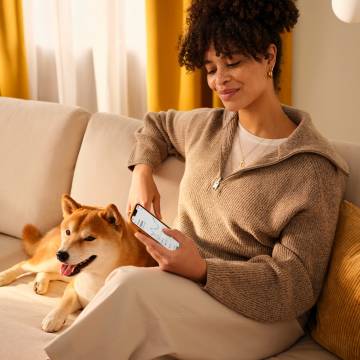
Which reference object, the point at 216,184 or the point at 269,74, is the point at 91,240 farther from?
the point at 269,74

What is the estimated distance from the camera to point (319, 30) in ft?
6.92

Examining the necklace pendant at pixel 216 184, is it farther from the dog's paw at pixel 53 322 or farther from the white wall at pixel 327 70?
the white wall at pixel 327 70

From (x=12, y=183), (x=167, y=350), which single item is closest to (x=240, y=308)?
(x=167, y=350)

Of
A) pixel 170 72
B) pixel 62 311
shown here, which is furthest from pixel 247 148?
pixel 170 72

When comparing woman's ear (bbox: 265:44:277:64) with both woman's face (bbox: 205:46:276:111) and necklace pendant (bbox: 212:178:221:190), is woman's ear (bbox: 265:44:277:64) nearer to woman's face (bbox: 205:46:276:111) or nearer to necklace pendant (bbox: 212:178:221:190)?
woman's face (bbox: 205:46:276:111)

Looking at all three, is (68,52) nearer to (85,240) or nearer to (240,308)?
(85,240)

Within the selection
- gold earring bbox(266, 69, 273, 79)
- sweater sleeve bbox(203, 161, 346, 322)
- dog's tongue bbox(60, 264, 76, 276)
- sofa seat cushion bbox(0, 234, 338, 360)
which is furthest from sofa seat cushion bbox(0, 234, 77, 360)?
gold earring bbox(266, 69, 273, 79)

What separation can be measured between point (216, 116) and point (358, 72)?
79 centimetres

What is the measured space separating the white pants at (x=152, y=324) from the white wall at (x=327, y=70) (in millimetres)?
1182

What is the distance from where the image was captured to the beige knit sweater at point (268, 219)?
3.98ft

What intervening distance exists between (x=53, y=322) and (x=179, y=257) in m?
0.46

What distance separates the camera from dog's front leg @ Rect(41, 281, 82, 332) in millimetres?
1432

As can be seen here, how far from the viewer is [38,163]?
6.43ft

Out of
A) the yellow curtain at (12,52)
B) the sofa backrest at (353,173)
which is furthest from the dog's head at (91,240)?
the yellow curtain at (12,52)
